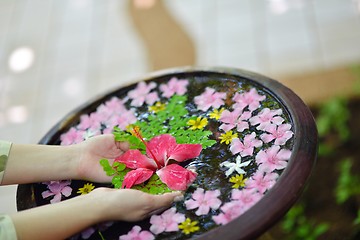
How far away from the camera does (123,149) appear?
67.4 inches

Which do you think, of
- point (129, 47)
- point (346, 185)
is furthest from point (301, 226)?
point (129, 47)

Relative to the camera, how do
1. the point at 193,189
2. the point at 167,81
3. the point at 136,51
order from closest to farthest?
the point at 193,189
the point at 167,81
the point at 136,51

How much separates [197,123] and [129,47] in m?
2.27

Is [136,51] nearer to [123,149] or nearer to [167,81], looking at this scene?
[167,81]

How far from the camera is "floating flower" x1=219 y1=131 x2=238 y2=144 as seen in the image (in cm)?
159

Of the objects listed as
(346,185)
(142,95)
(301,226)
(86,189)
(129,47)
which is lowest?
(301,226)

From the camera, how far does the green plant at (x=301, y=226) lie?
2.32m

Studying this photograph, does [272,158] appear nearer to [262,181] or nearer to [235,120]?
[262,181]

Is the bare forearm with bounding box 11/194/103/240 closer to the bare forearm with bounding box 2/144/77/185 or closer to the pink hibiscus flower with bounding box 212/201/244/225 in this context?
the bare forearm with bounding box 2/144/77/185

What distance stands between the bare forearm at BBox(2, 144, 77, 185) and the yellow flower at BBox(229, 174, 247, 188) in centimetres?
52

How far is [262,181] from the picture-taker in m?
1.39

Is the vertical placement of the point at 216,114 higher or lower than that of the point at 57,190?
higher

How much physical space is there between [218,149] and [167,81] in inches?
19.3

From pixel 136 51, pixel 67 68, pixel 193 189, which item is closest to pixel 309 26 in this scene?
pixel 136 51
